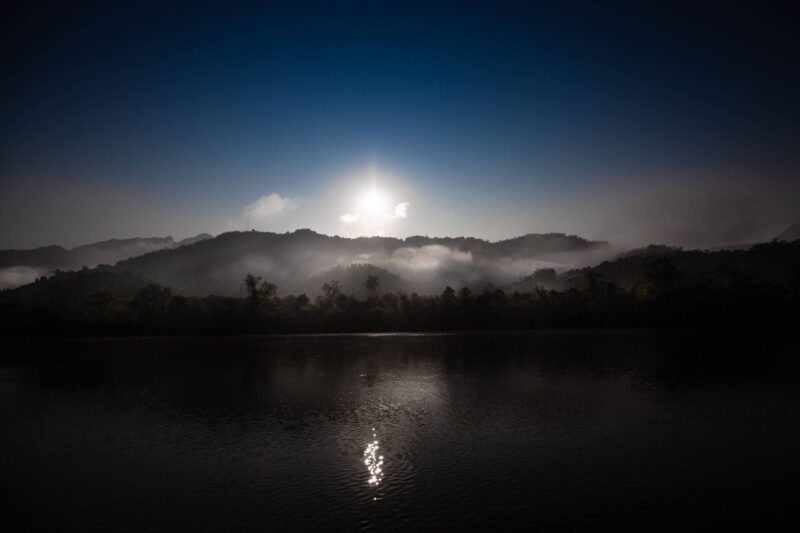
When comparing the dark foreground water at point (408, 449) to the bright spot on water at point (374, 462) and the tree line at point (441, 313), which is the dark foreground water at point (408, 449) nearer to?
the bright spot on water at point (374, 462)

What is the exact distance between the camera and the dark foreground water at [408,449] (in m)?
25.1

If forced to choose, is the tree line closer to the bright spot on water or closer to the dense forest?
the dense forest

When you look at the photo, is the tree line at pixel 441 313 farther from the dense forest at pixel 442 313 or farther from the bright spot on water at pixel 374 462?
the bright spot on water at pixel 374 462

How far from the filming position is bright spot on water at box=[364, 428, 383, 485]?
30.0 meters

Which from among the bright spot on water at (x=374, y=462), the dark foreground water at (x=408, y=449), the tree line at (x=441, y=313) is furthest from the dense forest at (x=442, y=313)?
the bright spot on water at (x=374, y=462)

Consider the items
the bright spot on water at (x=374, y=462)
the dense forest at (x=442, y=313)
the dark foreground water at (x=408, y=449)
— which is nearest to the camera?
the dark foreground water at (x=408, y=449)

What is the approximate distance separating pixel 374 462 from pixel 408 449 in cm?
371

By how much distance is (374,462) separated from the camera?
109ft

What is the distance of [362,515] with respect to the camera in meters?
24.7

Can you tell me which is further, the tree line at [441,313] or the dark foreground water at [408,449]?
the tree line at [441,313]

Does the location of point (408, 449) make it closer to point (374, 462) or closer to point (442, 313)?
point (374, 462)

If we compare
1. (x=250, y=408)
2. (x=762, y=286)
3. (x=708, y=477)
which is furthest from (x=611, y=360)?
(x=762, y=286)

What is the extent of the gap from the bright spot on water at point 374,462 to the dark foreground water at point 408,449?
0.24m

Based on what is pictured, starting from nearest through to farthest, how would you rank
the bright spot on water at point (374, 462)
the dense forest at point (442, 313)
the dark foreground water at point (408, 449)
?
the dark foreground water at point (408, 449)
the bright spot on water at point (374, 462)
the dense forest at point (442, 313)
